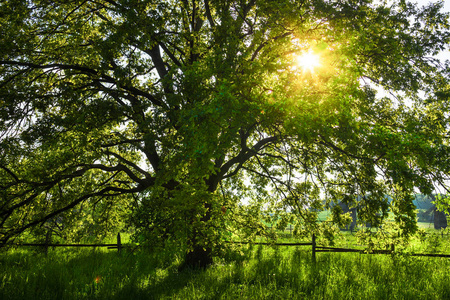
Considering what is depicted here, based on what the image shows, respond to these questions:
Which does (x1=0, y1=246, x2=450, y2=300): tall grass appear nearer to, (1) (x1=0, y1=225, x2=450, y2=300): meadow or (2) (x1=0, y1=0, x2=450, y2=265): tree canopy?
(1) (x1=0, y1=225, x2=450, y2=300): meadow

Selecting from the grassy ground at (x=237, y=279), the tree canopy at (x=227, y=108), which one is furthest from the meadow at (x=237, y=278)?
the tree canopy at (x=227, y=108)

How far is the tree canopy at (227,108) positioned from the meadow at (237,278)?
1325mm

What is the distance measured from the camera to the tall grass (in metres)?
6.62

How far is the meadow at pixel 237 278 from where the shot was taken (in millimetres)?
6621

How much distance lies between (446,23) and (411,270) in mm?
7693

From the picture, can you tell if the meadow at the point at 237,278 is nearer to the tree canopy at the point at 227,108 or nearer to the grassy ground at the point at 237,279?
the grassy ground at the point at 237,279

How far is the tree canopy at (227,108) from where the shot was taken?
506 centimetres

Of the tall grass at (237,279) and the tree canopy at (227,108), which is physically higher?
the tree canopy at (227,108)

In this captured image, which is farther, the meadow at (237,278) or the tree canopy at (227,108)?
the meadow at (237,278)

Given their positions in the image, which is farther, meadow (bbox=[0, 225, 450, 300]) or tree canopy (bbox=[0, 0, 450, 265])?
meadow (bbox=[0, 225, 450, 300])

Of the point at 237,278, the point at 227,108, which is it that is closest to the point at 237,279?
the point at 237,278

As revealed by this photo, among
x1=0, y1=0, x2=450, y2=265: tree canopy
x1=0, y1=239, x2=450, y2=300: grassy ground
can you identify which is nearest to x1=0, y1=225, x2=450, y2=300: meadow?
x1=0, y1=239, x2=450, y2=300: grassy ground

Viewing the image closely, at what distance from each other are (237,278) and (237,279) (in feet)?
0.78

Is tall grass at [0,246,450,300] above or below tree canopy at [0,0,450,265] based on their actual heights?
below
